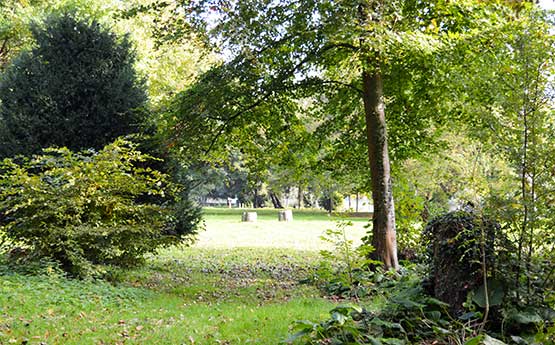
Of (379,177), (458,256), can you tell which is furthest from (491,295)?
(379,177)

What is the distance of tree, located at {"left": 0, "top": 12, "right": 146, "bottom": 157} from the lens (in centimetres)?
1026

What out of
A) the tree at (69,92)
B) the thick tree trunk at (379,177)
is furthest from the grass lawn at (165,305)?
the tree at (69,92)

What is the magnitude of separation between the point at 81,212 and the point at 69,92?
387cm

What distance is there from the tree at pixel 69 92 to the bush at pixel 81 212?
89.9 inches

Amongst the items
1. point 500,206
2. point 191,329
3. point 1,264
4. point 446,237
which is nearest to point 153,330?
point 191,329

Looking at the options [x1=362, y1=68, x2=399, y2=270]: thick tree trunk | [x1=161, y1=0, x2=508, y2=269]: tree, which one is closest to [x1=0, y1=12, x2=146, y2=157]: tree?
[x1=161, y1=0, x2=508, y2=269]: tree

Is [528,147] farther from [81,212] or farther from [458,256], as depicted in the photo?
[81,212]

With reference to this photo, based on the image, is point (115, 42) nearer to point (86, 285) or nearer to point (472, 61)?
point (86, 285)

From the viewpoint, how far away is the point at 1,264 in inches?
301

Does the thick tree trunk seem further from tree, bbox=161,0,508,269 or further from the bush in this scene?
the bush

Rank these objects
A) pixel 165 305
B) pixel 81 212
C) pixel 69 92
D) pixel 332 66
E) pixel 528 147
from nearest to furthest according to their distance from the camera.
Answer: pixel 528 147 → pixel 165 305 → pixel 81 212 → pixel 332 66 → pixel 69 92

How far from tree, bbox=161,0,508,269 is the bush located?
1367 millimetres

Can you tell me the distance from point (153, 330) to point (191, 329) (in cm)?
40

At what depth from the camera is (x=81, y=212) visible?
7730mm
